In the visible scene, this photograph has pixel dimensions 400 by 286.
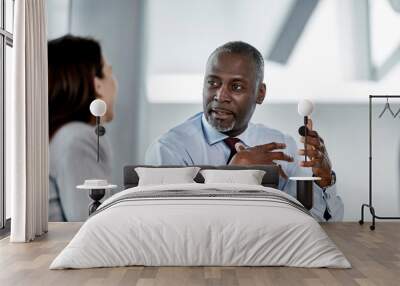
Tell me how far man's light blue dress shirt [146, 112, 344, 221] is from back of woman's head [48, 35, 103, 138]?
1061 mm

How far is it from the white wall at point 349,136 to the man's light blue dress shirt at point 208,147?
10cm

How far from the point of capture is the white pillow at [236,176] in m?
7.23

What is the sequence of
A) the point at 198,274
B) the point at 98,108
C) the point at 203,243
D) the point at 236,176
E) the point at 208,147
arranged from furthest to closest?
the point at 208,147
the point at 98,108
the point at 236,176
the point at 203,243
the point at 198,274

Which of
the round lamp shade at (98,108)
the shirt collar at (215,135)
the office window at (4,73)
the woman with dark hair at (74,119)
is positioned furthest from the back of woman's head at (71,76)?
the shirt collar at (215,135)

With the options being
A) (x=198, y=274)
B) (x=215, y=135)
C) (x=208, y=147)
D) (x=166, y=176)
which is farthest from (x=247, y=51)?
(x=198, y=274)

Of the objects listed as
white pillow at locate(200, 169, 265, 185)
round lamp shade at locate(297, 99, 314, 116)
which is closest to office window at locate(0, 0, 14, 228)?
white pillow at locate(200, 169, 265, 185)

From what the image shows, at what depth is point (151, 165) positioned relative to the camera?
7918 millimetres

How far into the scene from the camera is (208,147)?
26.2 feet

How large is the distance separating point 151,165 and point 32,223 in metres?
1.86

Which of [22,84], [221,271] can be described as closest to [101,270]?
[221,271]

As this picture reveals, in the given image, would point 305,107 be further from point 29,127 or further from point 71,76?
point 29,127

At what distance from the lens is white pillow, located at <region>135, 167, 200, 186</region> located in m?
7.26

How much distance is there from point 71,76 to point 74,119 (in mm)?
557

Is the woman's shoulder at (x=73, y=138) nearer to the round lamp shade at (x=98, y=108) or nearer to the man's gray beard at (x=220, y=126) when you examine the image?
the round lamp shade at (x=98, y=108)
